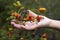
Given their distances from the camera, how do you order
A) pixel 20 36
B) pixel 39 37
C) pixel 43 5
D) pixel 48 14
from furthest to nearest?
pixel 43 5 < pixel 48 14 < pixel 39 37 < pixel 20 36

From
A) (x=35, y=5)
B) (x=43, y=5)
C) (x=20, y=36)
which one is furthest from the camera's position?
(x=43, y=5)

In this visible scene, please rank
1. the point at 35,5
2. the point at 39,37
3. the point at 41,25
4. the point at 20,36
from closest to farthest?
1. the point at 41,25
2. the point at 20,36
3. the point at 39,37
4. the point at 35,5

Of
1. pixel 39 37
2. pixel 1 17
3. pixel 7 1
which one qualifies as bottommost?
pixel 39 37

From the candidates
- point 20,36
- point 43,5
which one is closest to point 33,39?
point 20,36

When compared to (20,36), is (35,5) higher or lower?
higher

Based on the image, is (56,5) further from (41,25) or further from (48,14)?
(41,25)

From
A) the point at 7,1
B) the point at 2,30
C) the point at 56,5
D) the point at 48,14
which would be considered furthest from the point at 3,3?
the point at 56,5

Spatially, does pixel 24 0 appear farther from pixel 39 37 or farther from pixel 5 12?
pixel 39 37

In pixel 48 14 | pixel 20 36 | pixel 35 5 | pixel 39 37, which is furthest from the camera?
pixel 48 14

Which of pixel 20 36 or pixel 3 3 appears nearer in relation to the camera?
pixel 20 36

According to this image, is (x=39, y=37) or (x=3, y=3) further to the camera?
(x=3, y=3)
